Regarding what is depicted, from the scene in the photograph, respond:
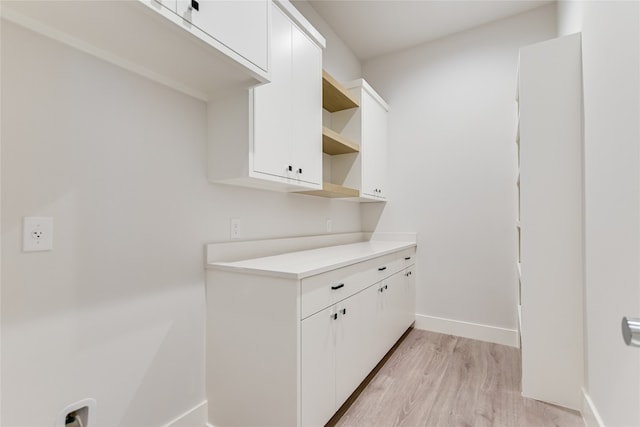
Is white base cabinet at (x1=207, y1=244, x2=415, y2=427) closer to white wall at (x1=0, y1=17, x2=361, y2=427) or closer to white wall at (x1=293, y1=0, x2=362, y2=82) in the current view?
white wall at (x1=0, y1=17, x2=361, y2=427)

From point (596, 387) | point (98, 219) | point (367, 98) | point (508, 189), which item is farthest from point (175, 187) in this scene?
point (508, 189)

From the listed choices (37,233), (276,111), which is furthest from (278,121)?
(37,233)

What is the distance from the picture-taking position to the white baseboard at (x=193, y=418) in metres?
1.47

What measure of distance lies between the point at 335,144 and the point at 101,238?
5.61 ft

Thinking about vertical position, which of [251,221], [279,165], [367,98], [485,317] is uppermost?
[367,98]

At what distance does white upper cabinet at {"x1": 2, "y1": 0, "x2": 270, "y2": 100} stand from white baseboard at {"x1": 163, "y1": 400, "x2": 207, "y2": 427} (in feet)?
5.26

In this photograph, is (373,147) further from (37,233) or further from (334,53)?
(37,233)

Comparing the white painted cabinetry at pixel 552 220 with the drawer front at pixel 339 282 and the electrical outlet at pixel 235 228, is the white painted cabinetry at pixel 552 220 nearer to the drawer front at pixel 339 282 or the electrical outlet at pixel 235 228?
the drawer front at pixel 339 282

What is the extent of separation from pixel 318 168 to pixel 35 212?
1.40 meters

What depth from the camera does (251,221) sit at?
1.91 m

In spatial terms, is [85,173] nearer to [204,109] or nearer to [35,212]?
[35,212]

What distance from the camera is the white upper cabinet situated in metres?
0.95

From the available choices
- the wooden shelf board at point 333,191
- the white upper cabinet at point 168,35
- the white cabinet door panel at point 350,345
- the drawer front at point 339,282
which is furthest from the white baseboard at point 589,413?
the white upper cabinet at point 168,35

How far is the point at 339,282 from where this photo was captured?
163 cm
